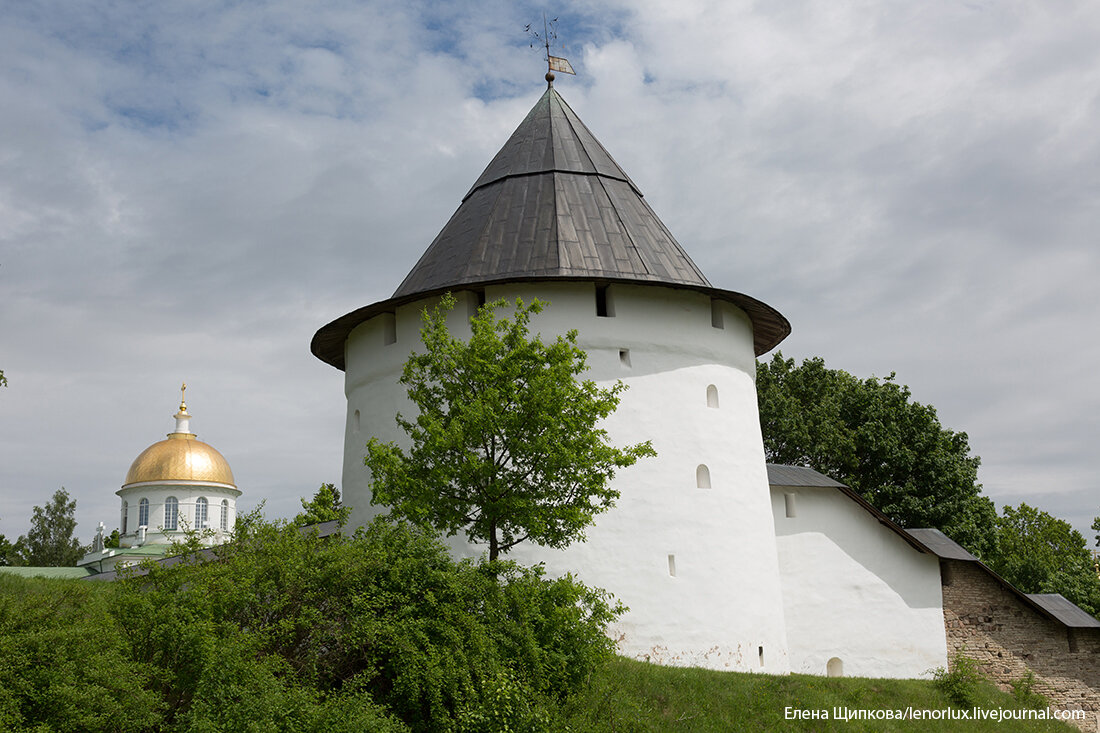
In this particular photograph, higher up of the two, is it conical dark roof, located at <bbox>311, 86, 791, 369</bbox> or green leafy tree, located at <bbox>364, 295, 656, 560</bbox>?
conical dark roof, located at <bbox>311, 86, 791, 369</bbox>

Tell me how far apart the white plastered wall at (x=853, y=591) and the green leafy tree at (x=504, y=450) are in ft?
21.0

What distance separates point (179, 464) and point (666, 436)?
106 ft

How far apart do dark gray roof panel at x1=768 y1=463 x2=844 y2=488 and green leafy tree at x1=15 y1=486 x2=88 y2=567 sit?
3653cm

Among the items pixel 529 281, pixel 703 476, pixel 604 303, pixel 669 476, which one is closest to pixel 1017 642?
pixel 703 476

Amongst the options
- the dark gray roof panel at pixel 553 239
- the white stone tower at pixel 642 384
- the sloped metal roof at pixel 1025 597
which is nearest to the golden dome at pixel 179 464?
the white stone tower at pixel 642 384

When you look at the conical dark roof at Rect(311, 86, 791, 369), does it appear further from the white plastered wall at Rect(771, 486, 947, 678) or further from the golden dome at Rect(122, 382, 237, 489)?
the golden dome at Rect(122, 382, 237, 489)

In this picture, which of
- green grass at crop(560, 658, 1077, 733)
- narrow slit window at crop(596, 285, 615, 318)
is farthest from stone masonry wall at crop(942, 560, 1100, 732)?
narrow slit window at crop(596, 285, 615, 318)

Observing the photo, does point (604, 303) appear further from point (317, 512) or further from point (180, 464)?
point (180, 464)

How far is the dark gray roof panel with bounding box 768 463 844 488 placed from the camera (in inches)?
679

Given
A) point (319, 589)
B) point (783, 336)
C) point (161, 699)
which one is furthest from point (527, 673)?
point (783, 336)

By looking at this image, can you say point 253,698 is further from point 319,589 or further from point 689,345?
point 689,345

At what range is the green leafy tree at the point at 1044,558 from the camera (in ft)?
77.2

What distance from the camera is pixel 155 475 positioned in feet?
139

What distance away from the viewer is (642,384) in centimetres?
1498
